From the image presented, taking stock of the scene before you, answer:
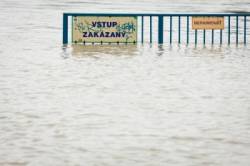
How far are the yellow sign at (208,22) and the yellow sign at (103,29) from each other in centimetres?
235

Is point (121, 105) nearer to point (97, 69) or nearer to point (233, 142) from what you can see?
point (233, 142)

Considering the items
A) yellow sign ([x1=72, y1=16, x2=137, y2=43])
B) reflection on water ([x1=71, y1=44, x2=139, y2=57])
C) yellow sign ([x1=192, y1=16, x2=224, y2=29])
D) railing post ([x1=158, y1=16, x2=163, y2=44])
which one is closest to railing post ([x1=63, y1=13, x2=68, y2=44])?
yellow sign ([x1=72, y1=16, x2=137, y2=43])

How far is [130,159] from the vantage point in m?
8.50

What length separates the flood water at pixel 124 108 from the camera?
8.82 meters

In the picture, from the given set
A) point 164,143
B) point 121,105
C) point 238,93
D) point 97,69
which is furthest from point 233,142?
point 97,69

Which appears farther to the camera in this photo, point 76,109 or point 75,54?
point 75,54

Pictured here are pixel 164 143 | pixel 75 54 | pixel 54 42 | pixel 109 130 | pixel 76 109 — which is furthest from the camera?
pixel 54 42

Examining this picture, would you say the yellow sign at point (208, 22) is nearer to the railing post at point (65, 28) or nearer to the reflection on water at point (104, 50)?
the reflection on water at point (104, 50)

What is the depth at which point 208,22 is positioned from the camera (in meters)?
24.9

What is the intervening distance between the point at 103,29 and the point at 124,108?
42.0 feet

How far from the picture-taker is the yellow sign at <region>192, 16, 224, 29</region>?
980 inches

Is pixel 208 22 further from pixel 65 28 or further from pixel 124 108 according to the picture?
pixel 124 108

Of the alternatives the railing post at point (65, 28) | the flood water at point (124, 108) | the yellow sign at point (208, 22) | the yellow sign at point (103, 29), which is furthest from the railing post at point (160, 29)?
the railing post at point (65, 28)

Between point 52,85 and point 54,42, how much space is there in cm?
1127
